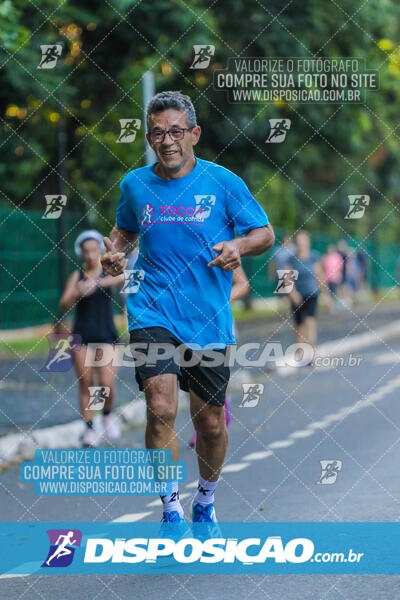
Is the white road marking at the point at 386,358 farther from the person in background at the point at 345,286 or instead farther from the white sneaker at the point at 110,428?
the person in background at the point at 345,286

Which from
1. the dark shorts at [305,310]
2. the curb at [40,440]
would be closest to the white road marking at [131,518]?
the curb at [40,440]

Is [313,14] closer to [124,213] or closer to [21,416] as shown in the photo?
[21,416]

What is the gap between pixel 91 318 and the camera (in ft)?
35.7

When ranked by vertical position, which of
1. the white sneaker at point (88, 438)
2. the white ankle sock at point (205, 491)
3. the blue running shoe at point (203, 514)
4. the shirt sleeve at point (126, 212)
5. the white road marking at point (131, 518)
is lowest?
the white sneaker at point (88, 438)

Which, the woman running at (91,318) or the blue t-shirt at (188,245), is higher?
the blue t-shirt at (188,245)

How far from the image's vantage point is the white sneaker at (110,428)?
36.3ft

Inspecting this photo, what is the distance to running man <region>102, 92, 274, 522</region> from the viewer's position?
6.07m

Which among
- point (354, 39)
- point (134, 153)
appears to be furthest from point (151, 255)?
point (134, 153)

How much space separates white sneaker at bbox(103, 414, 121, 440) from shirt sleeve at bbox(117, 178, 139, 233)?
4.78m

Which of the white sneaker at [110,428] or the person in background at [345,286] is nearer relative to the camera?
the white sneaker at [110,428]

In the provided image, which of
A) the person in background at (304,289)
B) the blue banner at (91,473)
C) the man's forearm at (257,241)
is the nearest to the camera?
the man's forearm at (257,241)

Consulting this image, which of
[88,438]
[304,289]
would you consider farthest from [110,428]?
[304,289]

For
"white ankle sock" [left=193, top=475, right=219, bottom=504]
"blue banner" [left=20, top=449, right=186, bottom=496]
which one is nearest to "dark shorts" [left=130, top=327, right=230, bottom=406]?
"white ankle sock" [left=193, top=475, right=219, bottom=504]

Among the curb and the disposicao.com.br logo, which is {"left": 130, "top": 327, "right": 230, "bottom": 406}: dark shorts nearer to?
the disposicao.com.br logo
